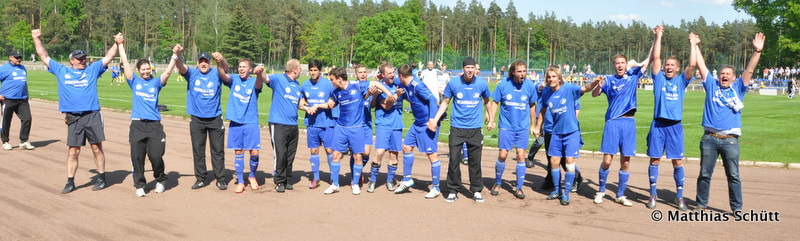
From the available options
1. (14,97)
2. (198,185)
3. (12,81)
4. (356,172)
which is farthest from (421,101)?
(14,97)

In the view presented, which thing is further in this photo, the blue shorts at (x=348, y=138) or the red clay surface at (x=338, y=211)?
the blue shorts at (x=348, y=138)

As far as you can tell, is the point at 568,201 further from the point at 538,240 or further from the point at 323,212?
the point at 323,212

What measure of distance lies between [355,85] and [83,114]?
13.9 feet

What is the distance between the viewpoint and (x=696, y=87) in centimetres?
6500

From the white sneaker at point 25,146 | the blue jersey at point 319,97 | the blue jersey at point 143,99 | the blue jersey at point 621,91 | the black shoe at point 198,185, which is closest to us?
the blue jersey at point 621,91

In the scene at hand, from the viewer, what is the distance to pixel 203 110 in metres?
9.61

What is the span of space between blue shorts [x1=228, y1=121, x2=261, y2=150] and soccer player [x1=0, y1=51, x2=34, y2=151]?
6.60 m

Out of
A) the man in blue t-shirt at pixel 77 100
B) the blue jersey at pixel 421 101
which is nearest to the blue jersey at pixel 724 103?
the blue jersey at pixel 421 101

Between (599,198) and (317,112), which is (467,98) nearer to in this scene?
(317,112)

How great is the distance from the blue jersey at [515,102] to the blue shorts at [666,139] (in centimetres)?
176

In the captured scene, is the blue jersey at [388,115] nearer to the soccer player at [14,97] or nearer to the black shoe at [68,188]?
the black shoe at [68,188]

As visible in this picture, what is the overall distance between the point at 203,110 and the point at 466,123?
406 cm

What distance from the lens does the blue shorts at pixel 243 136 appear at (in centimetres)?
963

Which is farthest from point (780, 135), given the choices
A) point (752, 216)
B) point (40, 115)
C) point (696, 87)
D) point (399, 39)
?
point (399, 39)
